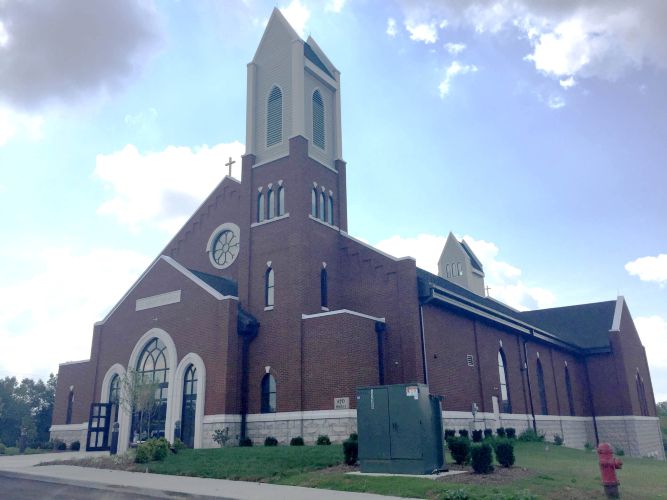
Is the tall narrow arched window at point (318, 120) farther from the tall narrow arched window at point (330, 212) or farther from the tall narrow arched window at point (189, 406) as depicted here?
the tall narrow arched window at point (189, 406)

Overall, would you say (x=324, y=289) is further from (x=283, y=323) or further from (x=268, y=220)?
(x=268, y=220)

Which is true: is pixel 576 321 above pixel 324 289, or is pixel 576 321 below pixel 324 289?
above

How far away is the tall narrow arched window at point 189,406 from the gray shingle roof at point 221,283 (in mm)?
4177

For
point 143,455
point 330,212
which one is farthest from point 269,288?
point 143,455

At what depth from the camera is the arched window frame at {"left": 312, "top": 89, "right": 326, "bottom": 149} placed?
34.0m

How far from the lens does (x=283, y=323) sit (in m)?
28.3

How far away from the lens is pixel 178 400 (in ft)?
92.5

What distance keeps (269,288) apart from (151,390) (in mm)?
7357

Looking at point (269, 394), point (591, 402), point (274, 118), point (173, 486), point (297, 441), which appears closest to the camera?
point (173, 486)

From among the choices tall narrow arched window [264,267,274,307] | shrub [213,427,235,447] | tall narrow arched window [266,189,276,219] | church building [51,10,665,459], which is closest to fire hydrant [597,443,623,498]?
church building [51,10,665,459]

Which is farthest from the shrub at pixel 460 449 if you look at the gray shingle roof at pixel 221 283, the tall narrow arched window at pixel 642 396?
the tall narrow arched window at pixel 642 396

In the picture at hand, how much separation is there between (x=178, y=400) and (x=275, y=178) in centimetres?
1232

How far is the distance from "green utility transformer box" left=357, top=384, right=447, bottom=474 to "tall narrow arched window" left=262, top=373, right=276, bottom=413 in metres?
12.3

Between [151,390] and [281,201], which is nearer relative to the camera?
[151,390]
